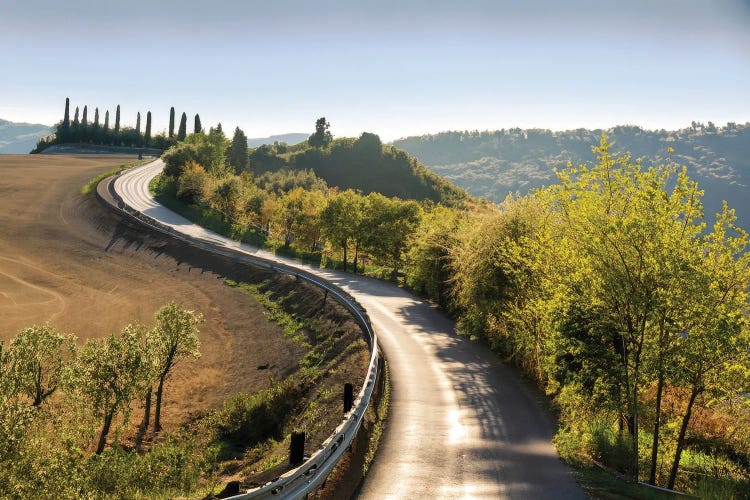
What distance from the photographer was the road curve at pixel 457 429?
13.2 m

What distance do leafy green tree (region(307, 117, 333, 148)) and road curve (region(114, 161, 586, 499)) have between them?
168m

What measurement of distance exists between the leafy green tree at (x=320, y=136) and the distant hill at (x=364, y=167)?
3.29m

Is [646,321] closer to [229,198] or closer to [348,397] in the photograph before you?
[348,397]

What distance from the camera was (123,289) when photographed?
170 ft

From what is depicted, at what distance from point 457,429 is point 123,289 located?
45.1 metres

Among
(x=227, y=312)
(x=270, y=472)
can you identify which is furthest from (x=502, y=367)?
(x=227, y=312)

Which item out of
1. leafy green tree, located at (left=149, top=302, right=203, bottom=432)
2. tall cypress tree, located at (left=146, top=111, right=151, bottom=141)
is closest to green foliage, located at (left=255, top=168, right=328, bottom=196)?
tall cypress tree, located at (left=146, top=111, right=151, bottom=141)

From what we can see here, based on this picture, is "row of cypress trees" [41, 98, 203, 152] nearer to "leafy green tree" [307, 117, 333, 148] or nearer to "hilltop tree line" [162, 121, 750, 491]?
"leafy green tree" [307, 117, 333, 148]

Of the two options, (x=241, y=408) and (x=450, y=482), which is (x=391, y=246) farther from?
(x=450, y=482)

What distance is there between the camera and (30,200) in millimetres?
78688

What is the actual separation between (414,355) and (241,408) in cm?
932

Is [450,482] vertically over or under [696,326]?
under

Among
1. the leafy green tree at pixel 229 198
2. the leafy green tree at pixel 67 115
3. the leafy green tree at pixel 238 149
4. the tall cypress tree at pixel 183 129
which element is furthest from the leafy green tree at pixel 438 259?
the leafy green tree at pixel 67 115

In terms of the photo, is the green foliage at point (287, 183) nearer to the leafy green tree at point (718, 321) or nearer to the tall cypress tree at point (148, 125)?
the tall cypress tree at point (148, 125)
